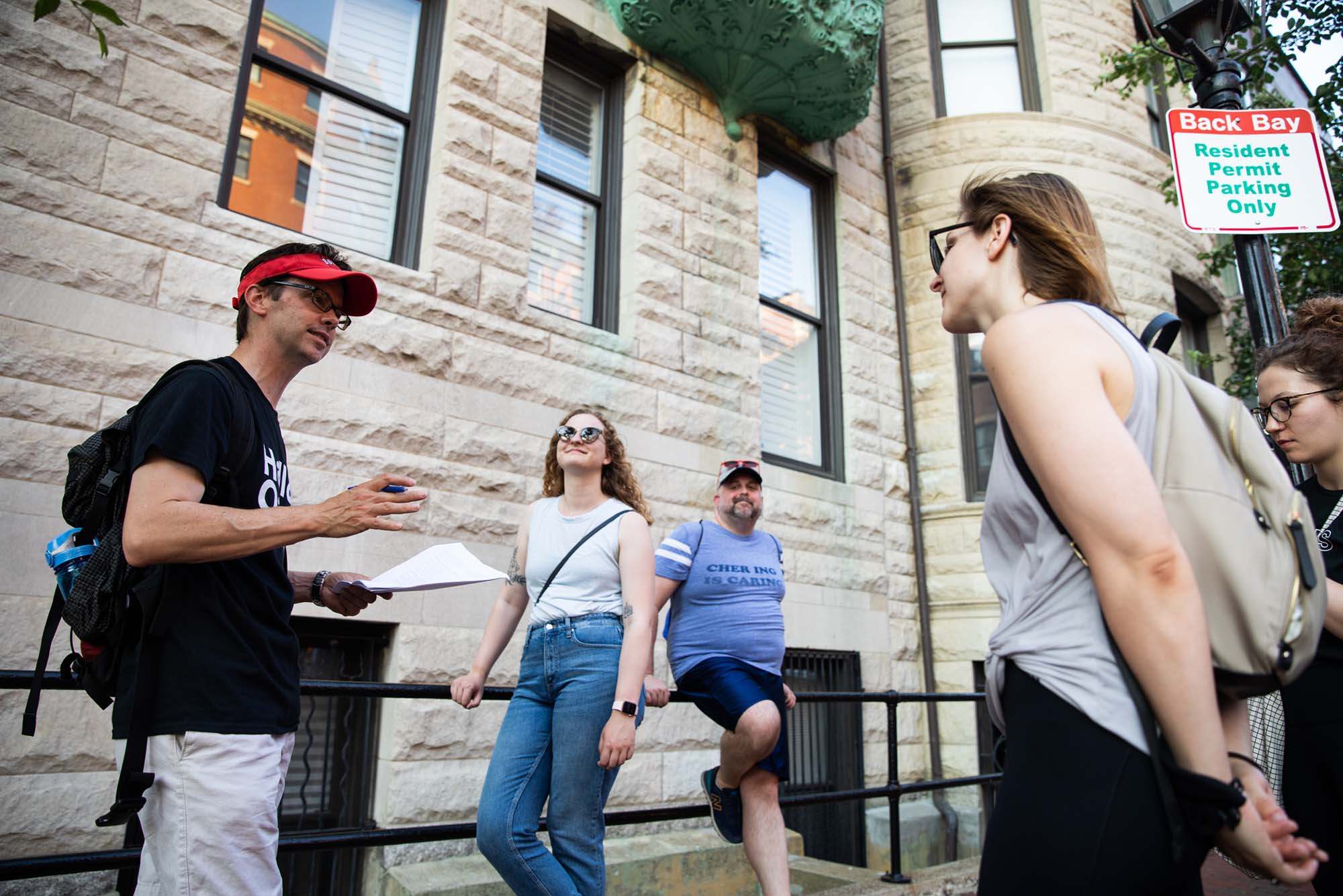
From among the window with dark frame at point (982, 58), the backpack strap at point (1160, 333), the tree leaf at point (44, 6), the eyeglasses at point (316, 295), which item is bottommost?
the backpack strap at point (1160, 333)

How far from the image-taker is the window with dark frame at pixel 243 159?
5246 mm

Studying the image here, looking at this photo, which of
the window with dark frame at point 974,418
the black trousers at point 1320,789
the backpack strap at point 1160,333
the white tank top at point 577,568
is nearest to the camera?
the backpack strap at point 1160,333

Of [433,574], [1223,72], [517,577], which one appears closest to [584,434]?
[517,577]

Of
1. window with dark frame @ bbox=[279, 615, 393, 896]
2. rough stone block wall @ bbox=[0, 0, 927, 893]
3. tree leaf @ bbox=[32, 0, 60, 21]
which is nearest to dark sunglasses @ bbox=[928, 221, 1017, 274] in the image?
tree leaf @ bbox=[32, 0, 60, 21]

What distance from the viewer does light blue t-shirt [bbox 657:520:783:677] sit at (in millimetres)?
3842

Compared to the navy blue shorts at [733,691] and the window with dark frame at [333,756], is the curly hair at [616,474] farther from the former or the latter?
the window with dark frame at [333,756]

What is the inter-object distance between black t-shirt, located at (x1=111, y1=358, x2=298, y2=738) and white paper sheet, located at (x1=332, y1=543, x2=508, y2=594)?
30 centimetres

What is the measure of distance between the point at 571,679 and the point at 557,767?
0.30 m

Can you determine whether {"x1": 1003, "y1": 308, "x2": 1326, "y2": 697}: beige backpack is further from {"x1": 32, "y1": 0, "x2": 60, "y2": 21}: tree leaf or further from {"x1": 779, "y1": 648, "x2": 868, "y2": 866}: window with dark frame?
{"x1": 779, "y1": 648, "x2": 868, "y2": 866}: window with dark frame

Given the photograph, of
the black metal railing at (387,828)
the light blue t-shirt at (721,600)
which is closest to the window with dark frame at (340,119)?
the light blue t-shirt at (721,600)

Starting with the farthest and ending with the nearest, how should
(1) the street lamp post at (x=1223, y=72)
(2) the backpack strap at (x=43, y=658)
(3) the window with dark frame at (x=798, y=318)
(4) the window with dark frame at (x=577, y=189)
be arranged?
1. (3) the window with dark frame at (x=798, y=318)
2. (4) the window with dark frame at (x=577, y=189)
3. (1) the street lamp post at (x=1223, y=72)
4. (2) the backpack strap at (x=43, y=658)

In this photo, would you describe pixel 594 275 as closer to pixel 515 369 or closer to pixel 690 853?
pixel 515 369

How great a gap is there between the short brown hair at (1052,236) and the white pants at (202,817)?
6.27 ft

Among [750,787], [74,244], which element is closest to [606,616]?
[750,787]
